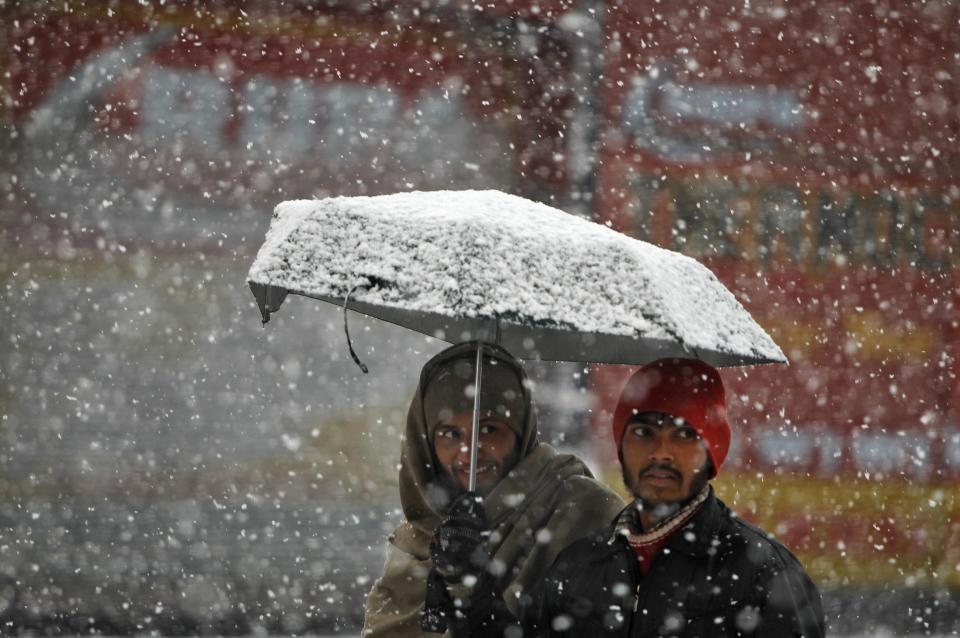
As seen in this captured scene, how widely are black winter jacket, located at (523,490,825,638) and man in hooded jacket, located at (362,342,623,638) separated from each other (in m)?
0.28

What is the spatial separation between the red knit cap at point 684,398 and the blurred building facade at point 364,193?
4749 millimetres

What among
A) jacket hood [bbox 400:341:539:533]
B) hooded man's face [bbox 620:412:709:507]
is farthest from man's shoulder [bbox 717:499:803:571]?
jacket hood [bbox 400:341:539:533]

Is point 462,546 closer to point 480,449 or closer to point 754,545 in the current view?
point 480,449

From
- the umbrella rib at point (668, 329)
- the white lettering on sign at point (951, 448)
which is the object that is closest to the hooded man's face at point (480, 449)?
the umbrella rib at point (668, 329)

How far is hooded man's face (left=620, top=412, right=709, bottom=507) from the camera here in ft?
8.86

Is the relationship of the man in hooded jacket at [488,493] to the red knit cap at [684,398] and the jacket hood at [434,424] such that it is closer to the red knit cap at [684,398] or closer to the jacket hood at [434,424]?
the jacket hood at [434,424]

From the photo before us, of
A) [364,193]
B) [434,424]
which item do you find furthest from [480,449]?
[364,193]

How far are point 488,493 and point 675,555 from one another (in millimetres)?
777

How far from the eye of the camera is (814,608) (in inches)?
99.5

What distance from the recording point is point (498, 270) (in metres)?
2.47

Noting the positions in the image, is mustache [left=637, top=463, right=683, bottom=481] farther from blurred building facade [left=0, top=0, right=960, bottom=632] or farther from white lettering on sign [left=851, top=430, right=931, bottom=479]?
white lettering on sign [left=851, top=430, right=931, bottom=479]

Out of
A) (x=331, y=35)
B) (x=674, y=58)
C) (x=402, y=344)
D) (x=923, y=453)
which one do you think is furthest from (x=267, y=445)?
(x=923, y=453)

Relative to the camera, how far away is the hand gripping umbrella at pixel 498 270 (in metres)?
2.44

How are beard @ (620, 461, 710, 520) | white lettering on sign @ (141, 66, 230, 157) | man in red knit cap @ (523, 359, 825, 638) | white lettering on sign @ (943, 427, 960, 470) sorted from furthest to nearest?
white lettering on sign @ (943, 427, 960, 470), white lettering on sign @ (141, 66, 230, 157), beard @ (620, 461, 710, 520), man in red knit cap @ (523, 359, 825, 638)
